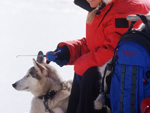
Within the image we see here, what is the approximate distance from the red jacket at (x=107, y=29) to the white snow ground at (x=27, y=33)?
7.91ft

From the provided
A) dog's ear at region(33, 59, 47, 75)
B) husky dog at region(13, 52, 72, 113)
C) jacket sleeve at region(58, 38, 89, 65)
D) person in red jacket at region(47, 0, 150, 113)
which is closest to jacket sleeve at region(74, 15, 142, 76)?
person in red jacket at region(47, 0, 150, 113)

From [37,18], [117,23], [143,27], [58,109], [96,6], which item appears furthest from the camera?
[37,18]

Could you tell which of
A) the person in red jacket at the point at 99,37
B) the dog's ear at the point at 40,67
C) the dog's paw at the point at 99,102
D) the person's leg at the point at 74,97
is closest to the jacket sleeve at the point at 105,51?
the person in red jacket at the point at 99,37

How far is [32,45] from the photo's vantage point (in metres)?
6.98

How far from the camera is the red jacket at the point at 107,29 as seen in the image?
6.39 feet

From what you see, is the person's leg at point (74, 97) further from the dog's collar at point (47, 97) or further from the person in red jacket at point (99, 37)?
the dog's collar at point (47, 97)

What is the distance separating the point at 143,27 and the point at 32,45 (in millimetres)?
5518

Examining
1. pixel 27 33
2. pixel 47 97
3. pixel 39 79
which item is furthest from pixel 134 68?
pixel 27 33

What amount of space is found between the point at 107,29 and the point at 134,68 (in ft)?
1.72

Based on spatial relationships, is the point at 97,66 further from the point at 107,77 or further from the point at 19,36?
the point at 19,36

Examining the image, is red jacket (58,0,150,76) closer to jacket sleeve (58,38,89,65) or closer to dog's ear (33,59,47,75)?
jacket sleeve (58,38,89,65)

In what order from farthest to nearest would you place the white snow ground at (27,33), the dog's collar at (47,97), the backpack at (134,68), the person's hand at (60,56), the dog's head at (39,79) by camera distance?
the white snow ground at (27,33)
the dog's head at (39,79)
the dog's collar at (47,97)
the person's hand at (60,56)
the backpack at (134,68)

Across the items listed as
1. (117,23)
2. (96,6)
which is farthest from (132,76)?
(96,6)

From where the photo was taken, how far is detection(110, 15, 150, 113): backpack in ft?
5.11
